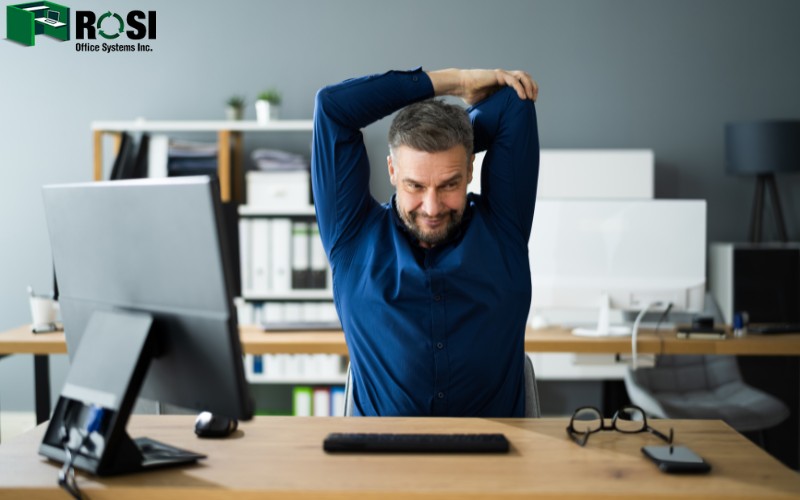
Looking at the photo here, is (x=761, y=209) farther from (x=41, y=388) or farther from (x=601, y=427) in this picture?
(x=41, y=388)

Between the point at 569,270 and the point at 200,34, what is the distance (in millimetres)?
2599

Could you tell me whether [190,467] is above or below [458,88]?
below

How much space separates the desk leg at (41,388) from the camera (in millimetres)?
3521

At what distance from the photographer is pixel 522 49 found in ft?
15.7

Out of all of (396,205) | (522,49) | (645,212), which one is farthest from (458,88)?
(522,49)

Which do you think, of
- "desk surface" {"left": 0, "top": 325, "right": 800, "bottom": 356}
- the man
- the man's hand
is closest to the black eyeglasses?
the man

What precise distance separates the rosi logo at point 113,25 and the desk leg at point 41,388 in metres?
2.07

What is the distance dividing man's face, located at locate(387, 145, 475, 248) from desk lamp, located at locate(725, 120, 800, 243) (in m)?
2.87

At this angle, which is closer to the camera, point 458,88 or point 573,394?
point 458,88

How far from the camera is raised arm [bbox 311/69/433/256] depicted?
1.97m

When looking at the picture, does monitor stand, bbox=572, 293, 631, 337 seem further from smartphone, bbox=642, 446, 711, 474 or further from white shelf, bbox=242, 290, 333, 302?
smartphone, bbox=642, 446, 711, 474

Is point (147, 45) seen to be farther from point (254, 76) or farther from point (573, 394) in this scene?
point (573, 394)

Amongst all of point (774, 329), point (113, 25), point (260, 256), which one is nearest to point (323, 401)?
point (260, 256)

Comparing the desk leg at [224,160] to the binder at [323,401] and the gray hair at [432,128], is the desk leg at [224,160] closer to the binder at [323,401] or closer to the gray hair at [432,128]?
the binder at [323,401]
